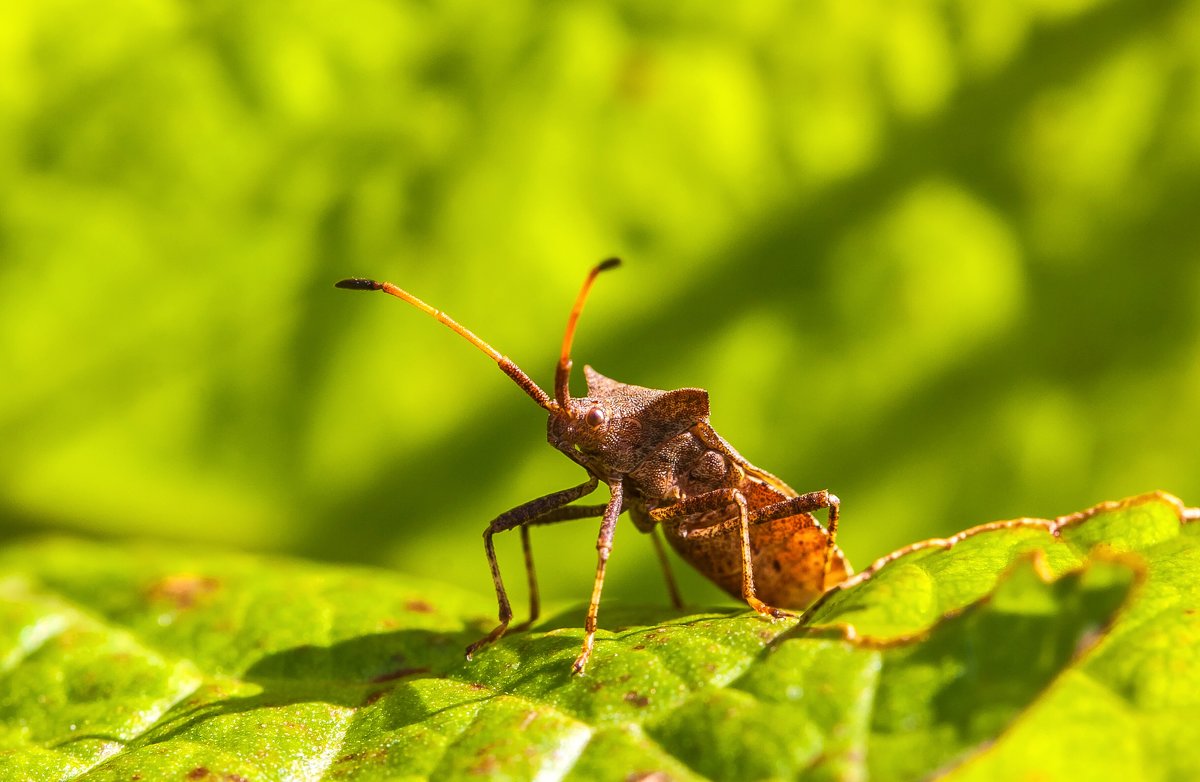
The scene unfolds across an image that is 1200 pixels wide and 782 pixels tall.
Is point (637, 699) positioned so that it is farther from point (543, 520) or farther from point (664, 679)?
point (543, 520)

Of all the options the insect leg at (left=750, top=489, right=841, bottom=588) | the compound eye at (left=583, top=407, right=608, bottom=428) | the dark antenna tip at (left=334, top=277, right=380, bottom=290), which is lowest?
the insect leg at (left=750, top=489, right=841, bottom=588)

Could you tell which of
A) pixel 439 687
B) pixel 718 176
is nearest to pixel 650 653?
pixel 439 687

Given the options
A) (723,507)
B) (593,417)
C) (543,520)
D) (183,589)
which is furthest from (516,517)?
(183,589)

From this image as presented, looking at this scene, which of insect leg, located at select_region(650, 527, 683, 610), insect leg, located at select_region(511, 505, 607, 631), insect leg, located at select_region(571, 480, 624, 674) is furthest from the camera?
insect leg, located at select_region(650, 527, 683, 610)

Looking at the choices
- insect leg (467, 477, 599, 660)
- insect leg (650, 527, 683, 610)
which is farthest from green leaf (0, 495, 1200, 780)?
insect leg (650, 527, 683, 610)

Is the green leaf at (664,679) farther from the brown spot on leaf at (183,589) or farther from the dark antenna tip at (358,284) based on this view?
the dark antenna tip at (358,284)

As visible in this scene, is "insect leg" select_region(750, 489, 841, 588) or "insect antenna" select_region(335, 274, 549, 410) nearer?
"insect antenna" select_region(335, 274, 549, 410)

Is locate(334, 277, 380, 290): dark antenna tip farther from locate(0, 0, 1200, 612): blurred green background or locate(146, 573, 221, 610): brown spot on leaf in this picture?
locate(146, 573, 221, 610): brown spot on leaf

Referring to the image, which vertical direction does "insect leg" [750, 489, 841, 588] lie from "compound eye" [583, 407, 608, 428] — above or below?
below

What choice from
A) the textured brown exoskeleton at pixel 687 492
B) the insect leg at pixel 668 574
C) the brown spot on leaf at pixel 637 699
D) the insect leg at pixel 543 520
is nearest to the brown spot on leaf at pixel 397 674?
the textured brown exoskeleton at pixel 687 492
